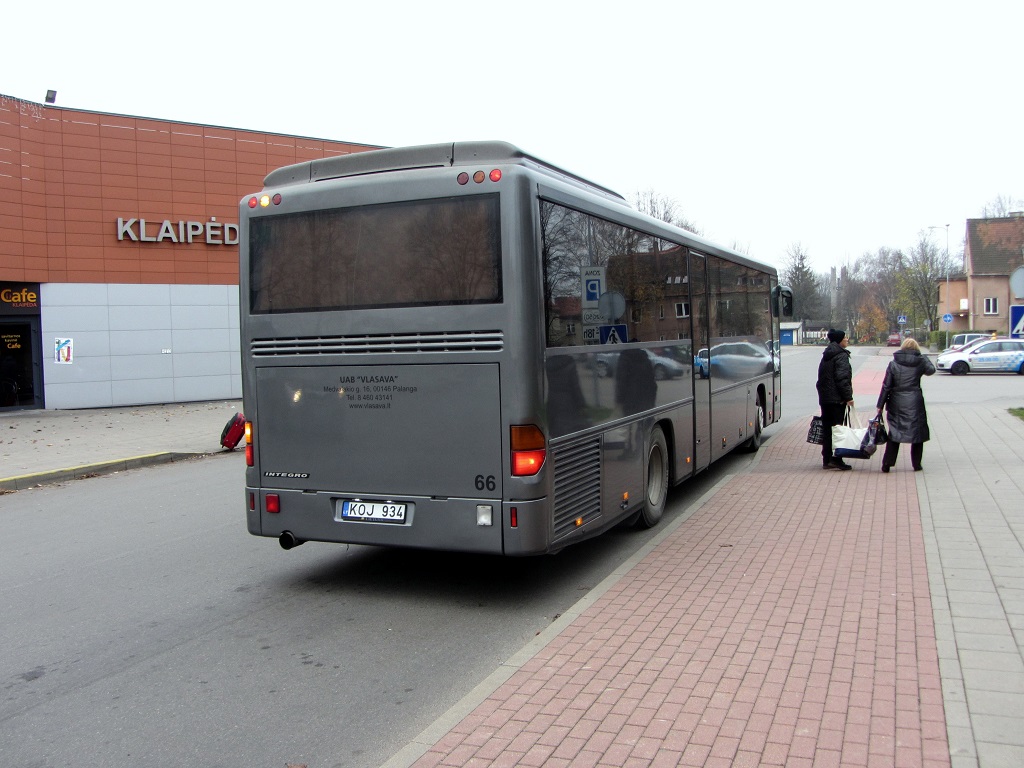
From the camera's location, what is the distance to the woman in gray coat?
1103 centimetres

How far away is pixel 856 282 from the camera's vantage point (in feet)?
398

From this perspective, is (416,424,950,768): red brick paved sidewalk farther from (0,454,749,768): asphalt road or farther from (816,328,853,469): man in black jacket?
(816,328,853,469): man in black jacket

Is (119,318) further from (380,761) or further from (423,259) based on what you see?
(380,761)

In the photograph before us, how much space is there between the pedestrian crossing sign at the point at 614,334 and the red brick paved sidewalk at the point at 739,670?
1808 millimetres

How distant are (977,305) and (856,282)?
53.3 meters

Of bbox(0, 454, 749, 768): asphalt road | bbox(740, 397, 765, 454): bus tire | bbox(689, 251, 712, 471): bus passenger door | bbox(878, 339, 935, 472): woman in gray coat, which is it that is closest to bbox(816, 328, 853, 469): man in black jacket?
bbox(878, 339, 935, 472): woman in gray coat

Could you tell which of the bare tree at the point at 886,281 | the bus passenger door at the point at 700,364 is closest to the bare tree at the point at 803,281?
the bare tree at the point at 886,281

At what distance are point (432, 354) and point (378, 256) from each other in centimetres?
80

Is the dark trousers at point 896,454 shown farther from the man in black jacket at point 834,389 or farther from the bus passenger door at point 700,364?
the bus passenger door at point 700,364

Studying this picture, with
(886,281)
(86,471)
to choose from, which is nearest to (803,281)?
(886,281)

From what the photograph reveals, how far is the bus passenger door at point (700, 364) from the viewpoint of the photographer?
9914mm

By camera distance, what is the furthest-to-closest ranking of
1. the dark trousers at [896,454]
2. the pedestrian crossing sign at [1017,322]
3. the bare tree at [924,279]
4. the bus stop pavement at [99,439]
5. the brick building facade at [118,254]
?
the bare tree at [924,279]
the brick building facade at [118,254]
the pedestrian crossing sign at [1017,322]
the bus stop pavement at [99,439]
the dark trousers at [896,454]

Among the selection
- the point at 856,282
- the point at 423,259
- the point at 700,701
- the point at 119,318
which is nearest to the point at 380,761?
the point at 700,701

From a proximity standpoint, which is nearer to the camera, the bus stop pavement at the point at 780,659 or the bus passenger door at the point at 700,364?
the bus stop pavement at the point at 780,659
